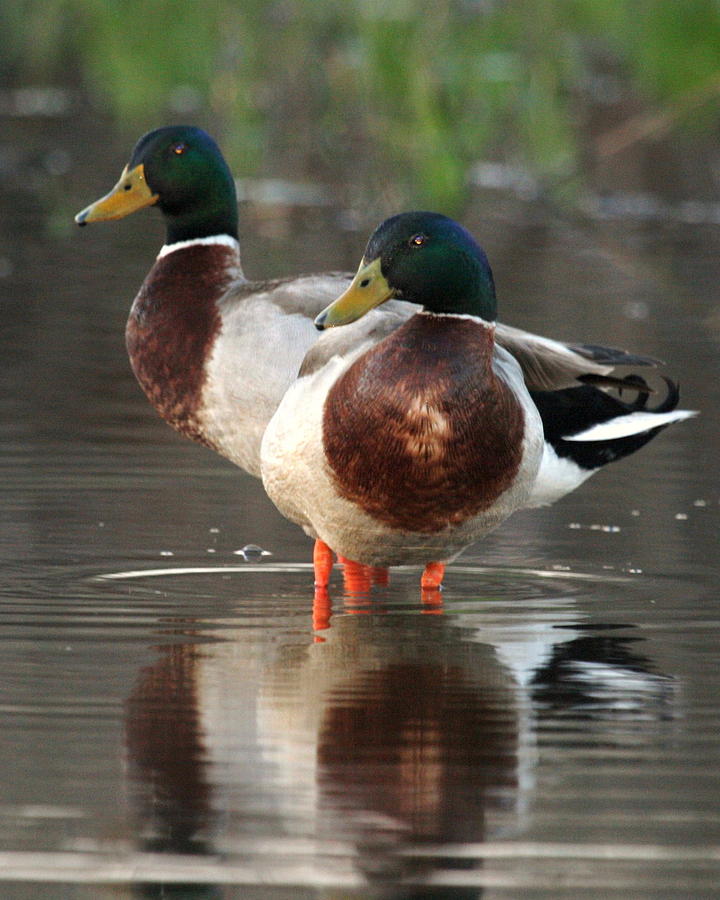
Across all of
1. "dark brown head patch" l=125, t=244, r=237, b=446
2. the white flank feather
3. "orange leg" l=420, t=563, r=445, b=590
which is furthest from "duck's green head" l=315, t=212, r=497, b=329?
"dark brown head patch" l=125, t=244, r=237, b=446

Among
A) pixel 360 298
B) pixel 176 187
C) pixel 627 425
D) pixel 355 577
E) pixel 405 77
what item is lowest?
pixel 355 577

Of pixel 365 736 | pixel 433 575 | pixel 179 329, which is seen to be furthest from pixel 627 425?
pixel 365 736

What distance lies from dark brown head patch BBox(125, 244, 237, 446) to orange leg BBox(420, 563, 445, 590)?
0.99 metres

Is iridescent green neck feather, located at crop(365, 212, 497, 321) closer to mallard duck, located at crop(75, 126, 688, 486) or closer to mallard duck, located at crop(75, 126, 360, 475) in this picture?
mallard duck, located at crop(75, 126, 688, 486)

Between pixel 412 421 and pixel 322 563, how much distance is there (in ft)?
2.28

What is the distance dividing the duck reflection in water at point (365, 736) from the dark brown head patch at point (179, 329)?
1193 mm

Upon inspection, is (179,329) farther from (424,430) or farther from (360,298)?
(424,430)

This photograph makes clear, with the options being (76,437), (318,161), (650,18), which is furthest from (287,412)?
(318,161)

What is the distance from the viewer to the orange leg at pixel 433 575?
5.18 meters

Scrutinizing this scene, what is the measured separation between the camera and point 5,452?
261 inches

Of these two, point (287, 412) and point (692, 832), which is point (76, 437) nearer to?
point (287, 412)

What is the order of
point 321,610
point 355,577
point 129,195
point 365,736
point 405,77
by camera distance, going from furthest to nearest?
point 405,77, point 129,195, point 355,577, point 321,610, point 365,736

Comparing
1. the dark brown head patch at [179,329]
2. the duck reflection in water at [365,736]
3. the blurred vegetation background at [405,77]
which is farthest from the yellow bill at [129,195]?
the blurred vegetation background at [405,77]

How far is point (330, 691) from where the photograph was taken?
13.8ft
